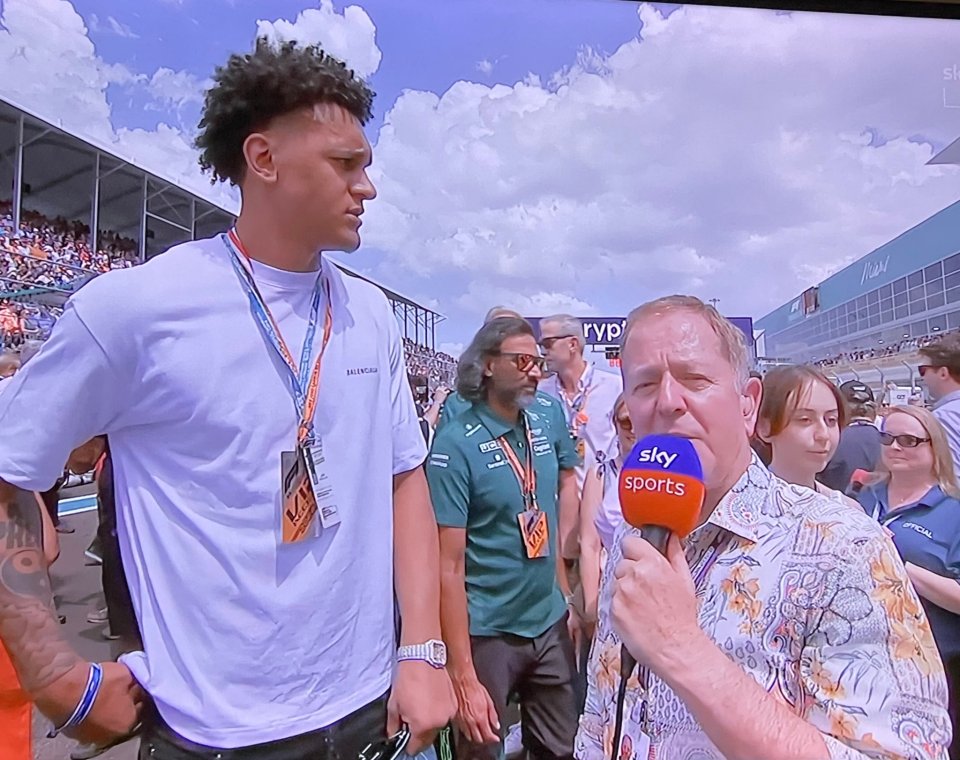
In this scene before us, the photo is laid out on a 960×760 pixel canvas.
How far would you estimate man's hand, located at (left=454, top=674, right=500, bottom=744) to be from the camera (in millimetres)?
1585

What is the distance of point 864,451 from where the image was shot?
2607 millimetres

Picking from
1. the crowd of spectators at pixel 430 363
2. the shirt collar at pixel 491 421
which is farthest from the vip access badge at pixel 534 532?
the crowd of spectators at pixel 430 363

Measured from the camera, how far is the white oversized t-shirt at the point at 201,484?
79 centimetres

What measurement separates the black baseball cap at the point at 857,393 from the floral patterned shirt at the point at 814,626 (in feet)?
8.22

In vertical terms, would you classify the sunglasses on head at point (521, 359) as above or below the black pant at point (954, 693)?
above

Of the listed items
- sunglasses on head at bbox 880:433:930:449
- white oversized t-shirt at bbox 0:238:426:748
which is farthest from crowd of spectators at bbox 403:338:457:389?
sunglasses on head at bbox 880:433:930:449

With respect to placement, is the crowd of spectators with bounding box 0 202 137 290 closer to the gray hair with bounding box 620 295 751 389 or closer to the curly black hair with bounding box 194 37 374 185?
the curly black hair with bounding box 194 37 374 185

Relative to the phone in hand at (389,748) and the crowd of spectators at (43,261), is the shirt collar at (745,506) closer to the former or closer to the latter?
the phone in hand at (389,748)

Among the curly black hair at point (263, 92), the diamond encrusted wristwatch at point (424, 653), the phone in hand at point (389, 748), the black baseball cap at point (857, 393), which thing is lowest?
the phone in hand at point (389, 748)

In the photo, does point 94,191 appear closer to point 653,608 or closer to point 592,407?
point 592,407

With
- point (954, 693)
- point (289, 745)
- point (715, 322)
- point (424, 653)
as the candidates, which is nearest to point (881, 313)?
point (954, 693)

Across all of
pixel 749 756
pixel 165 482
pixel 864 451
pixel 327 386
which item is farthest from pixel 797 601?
pixel 864 451

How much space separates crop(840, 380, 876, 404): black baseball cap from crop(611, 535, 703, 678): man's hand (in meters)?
2.66

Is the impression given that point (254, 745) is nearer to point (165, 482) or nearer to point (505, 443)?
point (165, 482)
